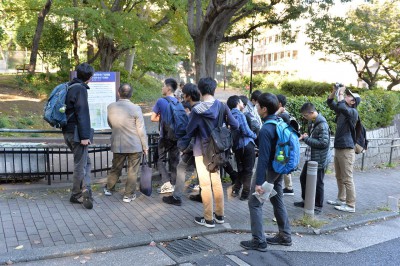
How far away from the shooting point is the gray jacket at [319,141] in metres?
5.61

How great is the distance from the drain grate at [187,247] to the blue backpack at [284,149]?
1275mm

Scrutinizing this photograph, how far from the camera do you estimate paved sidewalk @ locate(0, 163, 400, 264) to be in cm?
424

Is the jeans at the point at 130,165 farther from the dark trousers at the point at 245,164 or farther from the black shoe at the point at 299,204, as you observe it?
the black shoe at the point at 299,204

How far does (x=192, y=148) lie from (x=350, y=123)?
2.50 metres

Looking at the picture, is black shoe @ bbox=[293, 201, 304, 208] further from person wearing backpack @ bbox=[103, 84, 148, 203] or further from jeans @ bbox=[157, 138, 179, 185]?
person wearing backpack @ bbox=[103, 84, 148, 203]

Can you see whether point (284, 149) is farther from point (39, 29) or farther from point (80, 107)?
point (39, 29)

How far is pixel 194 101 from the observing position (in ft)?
17.4

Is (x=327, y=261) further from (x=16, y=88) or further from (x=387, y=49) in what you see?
(x=387, y=49)

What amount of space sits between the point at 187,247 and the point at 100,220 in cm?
131

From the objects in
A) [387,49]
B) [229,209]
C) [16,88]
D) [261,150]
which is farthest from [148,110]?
[261,150]

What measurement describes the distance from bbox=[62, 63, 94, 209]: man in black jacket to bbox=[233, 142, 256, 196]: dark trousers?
2.38 metres

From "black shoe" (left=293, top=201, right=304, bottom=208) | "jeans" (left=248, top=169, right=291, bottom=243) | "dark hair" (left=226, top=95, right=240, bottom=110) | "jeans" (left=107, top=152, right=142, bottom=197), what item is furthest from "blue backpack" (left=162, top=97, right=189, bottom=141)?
"black shoe" (left=293, top=201, right=304, bottom=208)

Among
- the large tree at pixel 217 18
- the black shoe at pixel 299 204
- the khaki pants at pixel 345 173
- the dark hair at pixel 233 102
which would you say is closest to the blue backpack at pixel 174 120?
the dark hair at pixel 233 102

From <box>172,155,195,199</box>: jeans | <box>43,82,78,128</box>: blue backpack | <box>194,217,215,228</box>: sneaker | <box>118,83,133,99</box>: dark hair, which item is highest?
<box>118,83,133,99</box>: dark hair
